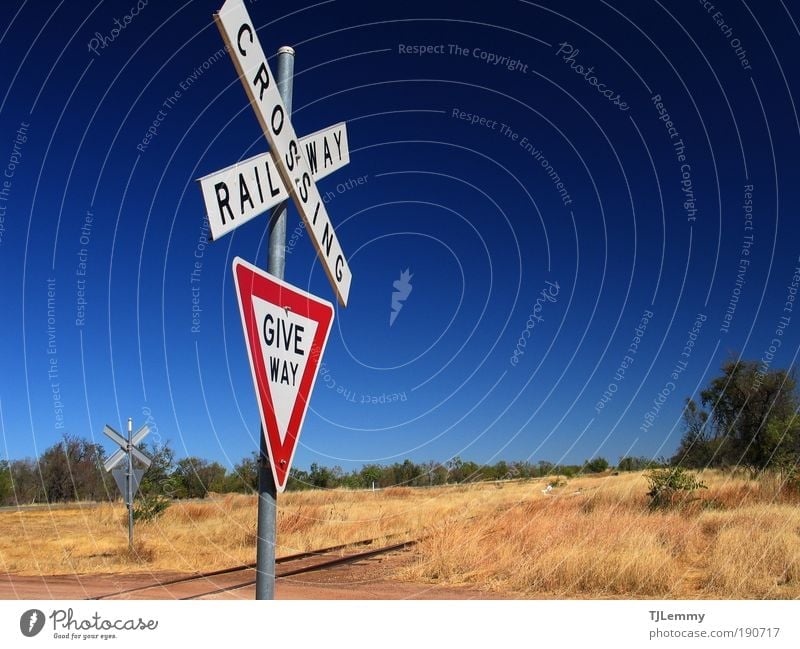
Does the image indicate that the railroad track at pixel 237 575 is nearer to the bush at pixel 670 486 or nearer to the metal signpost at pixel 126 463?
the metal signpost at pixel 126 463

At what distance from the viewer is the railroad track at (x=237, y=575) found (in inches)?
367

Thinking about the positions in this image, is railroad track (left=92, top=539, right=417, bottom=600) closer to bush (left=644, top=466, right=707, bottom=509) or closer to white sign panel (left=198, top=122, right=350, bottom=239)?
bush (left=644, top=466, right=707, bottom=509)

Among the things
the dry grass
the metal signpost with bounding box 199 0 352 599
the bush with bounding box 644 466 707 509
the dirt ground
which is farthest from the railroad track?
the metal signpost with bounding box 199 0 352 599

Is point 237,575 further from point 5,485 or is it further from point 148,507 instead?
point 5,485

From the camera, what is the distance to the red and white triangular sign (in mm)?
2418

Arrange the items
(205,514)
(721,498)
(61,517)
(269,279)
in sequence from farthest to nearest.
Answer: (61,517), (205,514), (721,498), (269,279)

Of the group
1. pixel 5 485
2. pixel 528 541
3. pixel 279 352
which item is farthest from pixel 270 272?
pixel 5 485

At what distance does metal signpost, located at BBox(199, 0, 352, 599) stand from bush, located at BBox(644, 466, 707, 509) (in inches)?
527

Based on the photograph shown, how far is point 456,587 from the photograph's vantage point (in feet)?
29.2

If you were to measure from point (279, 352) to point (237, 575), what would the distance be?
9.69 m

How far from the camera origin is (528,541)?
1030 centimetres

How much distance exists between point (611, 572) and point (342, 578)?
164 inches
